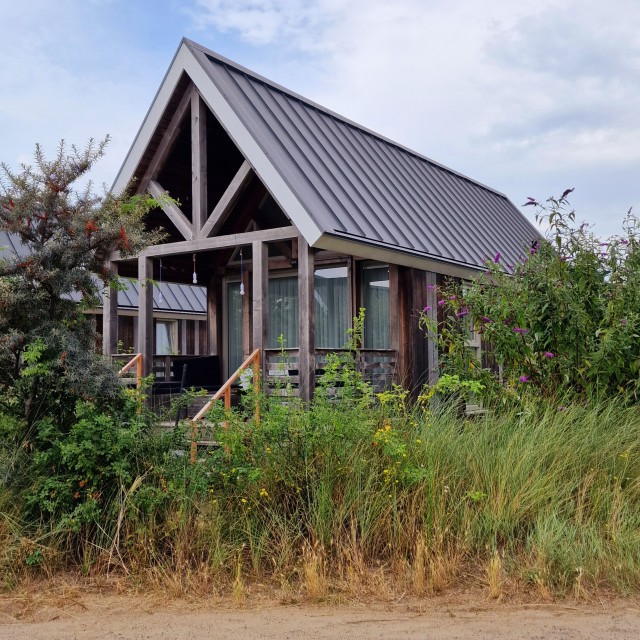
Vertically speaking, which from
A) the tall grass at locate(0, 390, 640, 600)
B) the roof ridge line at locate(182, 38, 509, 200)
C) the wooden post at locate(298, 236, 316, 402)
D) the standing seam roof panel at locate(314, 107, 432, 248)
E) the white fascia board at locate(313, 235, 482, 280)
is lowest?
the tall grass at locate(0, 390, 640, 600)

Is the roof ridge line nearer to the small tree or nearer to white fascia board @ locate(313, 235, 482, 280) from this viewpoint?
white fascia board @ locate(313, 235, 482, 280)

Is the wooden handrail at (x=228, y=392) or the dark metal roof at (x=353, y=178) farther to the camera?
the dark metal roof at (x=353, y=178)

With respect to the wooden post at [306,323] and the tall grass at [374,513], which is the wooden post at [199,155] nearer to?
the wooden post at [306,323]

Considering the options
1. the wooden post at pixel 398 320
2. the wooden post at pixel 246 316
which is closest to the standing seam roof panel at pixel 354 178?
the wooden post at pixel 398 320

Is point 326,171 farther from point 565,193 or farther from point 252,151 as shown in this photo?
point 565,193

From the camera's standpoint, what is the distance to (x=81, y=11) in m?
8.62

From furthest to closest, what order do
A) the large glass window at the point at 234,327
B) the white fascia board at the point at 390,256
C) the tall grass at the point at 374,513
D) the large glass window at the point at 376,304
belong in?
the large glass window at the point at 234,327
the large glass window at the point at 376,304
the white fascia board at the point at 390,256
the tall grass at the point at 374,513

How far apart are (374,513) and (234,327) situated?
7980mm

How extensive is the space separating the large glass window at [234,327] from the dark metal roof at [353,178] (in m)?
3.38

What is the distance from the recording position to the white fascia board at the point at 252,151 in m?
8.74

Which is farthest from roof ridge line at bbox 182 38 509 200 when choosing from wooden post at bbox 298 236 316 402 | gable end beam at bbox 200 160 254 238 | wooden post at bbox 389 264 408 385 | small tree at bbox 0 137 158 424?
small tree at bbox 0 137 158 424

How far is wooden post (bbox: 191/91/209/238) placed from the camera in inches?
403

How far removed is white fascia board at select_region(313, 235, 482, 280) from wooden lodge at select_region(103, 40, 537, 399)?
0.10 feet

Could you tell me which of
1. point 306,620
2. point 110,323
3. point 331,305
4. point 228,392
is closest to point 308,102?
point 331,305
